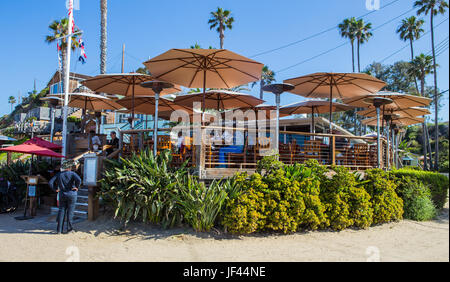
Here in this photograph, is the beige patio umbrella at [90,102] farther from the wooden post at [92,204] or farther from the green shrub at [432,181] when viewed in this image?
the green shrub at [432,181]

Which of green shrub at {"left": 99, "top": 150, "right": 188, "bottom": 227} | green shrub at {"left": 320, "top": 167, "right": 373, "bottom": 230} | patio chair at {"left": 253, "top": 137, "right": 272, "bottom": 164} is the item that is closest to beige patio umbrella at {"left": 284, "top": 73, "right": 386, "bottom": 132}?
patio chair at {"left": 253, "top": 137, "right": 272, "bottom": 164}

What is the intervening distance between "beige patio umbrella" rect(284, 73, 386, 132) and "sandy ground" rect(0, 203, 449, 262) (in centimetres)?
444

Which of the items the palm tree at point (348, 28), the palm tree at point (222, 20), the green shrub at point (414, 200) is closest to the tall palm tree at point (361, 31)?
the palm tree at point (348, 28)

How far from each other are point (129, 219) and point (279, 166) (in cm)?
375

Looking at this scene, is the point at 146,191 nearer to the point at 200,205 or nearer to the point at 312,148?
the point at 200,205

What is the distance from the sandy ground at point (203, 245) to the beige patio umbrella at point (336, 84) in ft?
14.6

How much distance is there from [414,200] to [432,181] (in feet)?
5.08

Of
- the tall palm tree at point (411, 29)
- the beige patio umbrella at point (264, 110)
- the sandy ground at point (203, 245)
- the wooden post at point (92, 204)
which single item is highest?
the tall palm tree at point (411, 29)

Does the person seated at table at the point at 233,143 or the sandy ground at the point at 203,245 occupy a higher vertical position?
the person seated at table at the point at 233,143

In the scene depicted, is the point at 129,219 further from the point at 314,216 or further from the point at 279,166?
the point at 314,216

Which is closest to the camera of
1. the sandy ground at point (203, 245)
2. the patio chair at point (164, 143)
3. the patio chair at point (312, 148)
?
the sandy ground at point (203, 245)

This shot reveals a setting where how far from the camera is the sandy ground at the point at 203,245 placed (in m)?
5.51

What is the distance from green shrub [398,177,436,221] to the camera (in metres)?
8.75
